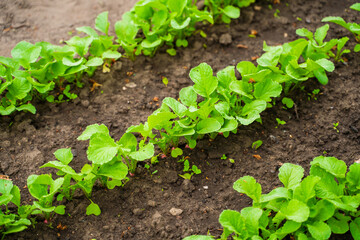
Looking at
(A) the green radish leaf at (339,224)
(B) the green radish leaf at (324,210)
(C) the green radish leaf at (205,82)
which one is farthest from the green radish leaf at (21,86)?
(A) the green radish leaf at (339,224)

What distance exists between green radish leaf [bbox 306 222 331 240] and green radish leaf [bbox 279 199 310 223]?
13 centimetres

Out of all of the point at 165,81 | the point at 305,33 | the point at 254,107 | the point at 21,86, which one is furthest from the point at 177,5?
the point at 21,86

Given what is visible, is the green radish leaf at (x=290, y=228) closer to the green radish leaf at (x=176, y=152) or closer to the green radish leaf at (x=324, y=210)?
the green radish leaf at (x=324, y=210)

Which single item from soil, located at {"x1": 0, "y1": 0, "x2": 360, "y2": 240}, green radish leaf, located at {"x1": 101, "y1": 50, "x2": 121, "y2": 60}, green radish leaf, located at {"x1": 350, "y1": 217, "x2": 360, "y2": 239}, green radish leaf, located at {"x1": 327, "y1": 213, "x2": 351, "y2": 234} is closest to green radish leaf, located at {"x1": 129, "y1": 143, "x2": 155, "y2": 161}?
soil, located at {"x1": 0, "y1": 0, "x2": 360, "y2": 240}

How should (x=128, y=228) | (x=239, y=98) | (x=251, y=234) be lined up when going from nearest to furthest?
(x=251, y=234)
(x=128, y=228)
(x=239, y=98)

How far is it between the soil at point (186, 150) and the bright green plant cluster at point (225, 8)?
120mm

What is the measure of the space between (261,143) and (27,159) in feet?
5.65

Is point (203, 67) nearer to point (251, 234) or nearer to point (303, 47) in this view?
point (303, 47)

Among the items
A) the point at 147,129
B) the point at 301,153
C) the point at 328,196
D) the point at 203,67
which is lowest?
the point at 301,153

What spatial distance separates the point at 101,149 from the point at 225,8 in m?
1.98

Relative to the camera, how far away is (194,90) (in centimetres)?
272

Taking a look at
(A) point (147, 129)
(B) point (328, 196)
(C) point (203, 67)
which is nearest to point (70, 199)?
(A) point (147, 129)

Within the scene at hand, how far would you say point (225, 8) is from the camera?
11.9ft

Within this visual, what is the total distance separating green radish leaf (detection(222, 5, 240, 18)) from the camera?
356 cm
